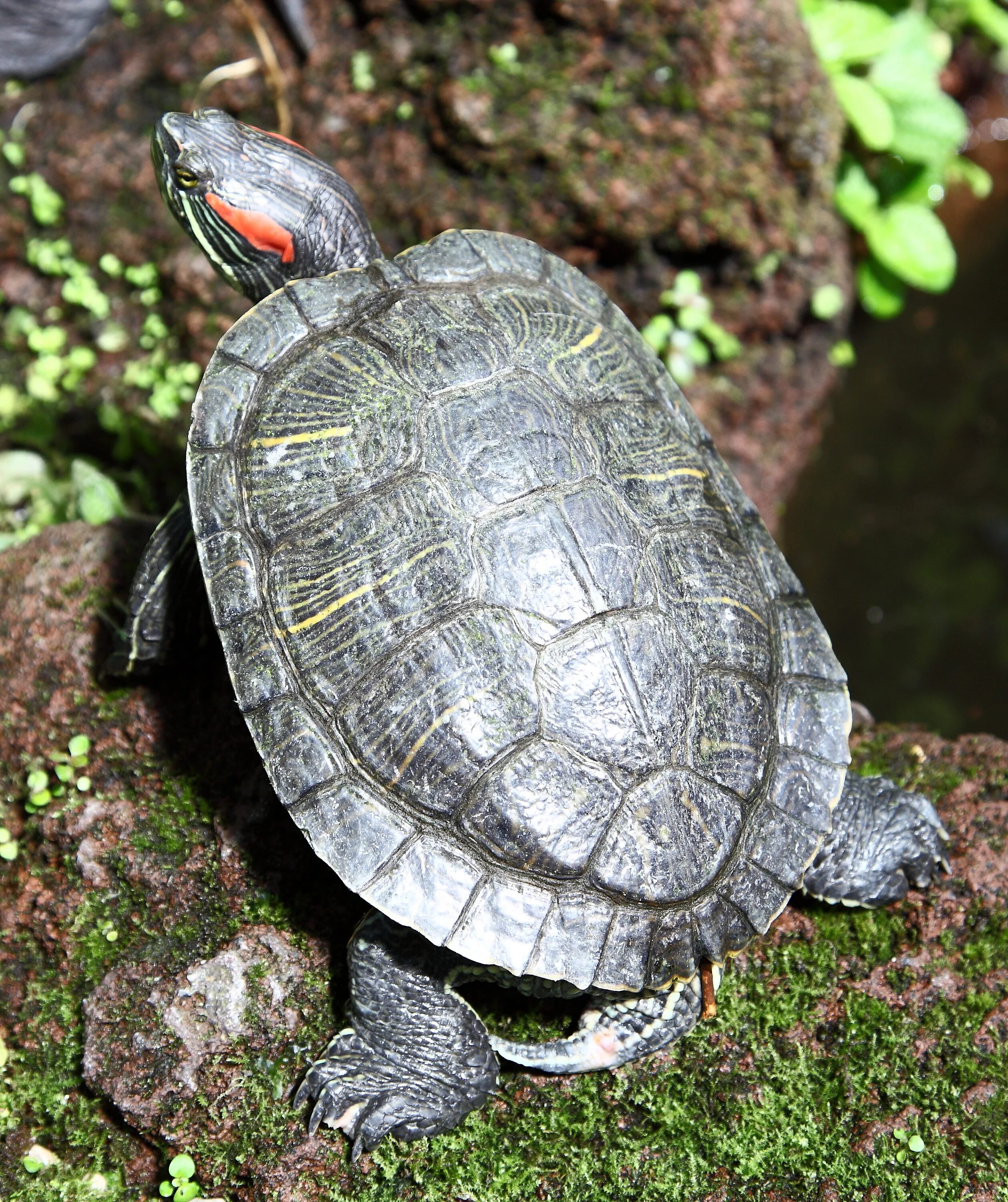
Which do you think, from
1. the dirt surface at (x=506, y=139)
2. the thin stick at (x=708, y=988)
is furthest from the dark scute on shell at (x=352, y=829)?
the dirt surface at (x=506, y=139)

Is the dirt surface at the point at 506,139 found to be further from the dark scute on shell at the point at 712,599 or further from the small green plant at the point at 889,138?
the dark scute on shell at the point at 712,599

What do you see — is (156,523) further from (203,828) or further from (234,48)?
(234,48)

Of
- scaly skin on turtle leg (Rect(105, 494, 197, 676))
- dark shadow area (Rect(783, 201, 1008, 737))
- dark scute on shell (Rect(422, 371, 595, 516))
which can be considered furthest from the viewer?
dark shadow area (Rect(783, 201, 1008, 737))

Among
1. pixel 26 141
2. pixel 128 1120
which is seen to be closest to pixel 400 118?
pixel 26 141

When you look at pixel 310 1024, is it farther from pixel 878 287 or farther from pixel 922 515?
pixel 878 287

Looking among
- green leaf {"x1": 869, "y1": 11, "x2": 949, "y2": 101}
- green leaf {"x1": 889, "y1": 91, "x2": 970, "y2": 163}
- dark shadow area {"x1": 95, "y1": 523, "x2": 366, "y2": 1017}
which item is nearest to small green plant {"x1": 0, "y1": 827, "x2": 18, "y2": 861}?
dark shadow area {"x1": 95, "y1": 523, "x2": 366, "y2": 1017}

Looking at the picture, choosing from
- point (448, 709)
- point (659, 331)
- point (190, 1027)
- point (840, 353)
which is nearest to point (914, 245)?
point (840, 353)

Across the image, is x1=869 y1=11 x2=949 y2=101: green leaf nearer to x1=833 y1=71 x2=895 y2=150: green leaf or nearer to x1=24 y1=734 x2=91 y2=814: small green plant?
x1=833 y1=71 x2=895 y2=150: green leaf
